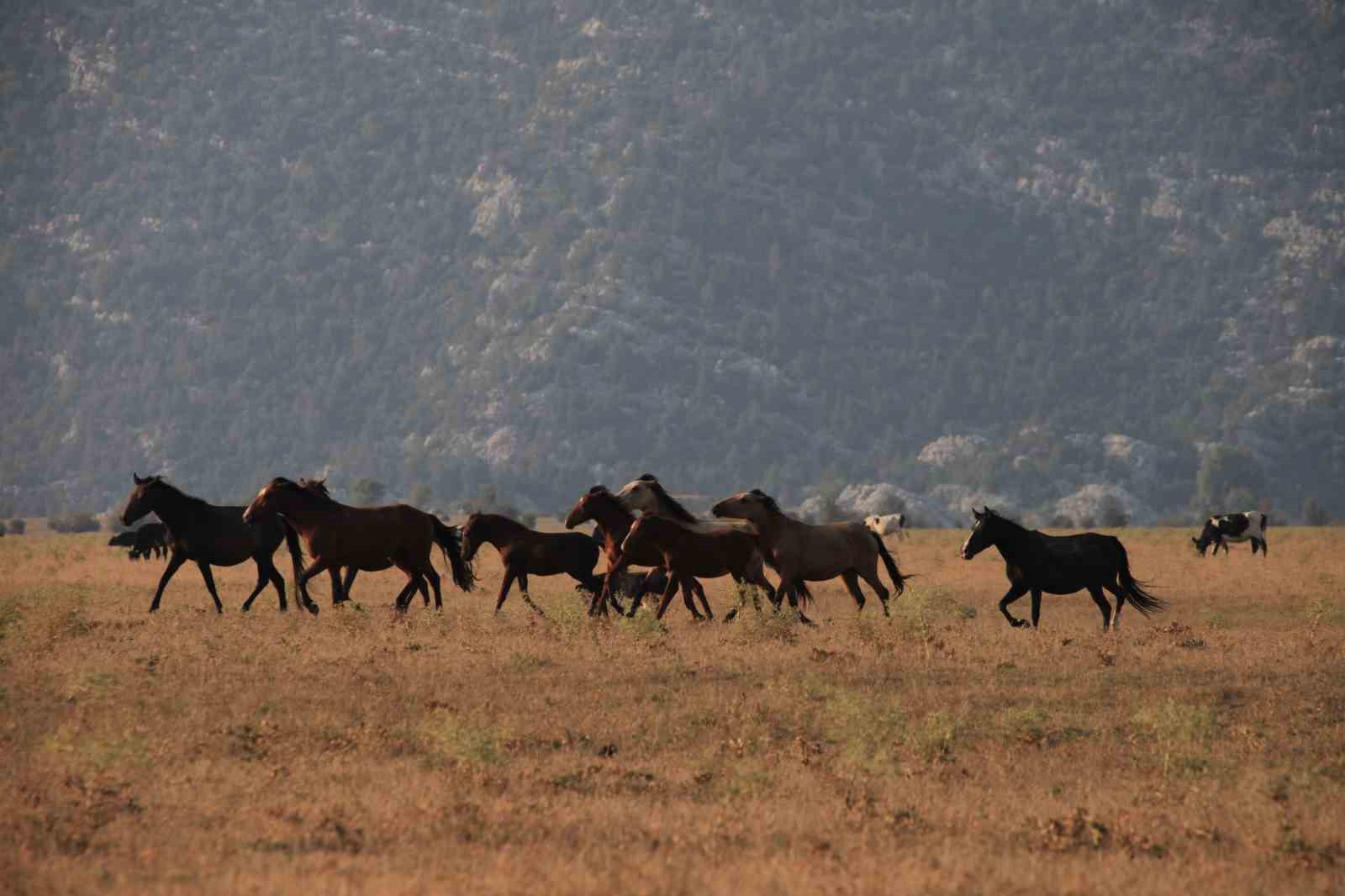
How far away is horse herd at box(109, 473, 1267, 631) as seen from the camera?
25.7 meters

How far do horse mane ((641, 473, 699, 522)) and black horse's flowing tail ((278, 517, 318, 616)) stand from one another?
5.23 metres

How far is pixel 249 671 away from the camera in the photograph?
19.9 metres

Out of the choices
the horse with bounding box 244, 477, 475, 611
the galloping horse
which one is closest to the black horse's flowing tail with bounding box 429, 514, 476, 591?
the horse with bounding box 244, 477, 475, 611

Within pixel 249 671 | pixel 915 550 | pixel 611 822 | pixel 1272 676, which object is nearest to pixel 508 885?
pixel 611 822

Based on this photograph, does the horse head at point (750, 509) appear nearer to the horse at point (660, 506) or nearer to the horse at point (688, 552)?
the horse at point (660, 506)

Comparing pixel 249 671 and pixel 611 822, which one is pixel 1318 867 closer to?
pixel 611 822

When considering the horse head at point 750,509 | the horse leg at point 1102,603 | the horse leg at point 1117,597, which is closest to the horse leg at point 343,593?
the horse head at point 750,509

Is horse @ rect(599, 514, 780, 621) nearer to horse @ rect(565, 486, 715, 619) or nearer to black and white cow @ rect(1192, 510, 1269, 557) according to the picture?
horse @ rect(565, 486, 715, 619)

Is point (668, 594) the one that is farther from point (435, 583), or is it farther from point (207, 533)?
point (207, 533)

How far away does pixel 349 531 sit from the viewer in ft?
85.7

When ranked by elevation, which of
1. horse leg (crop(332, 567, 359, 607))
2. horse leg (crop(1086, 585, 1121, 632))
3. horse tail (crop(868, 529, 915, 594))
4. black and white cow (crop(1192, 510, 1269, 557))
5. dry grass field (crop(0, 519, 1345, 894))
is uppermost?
black and white cow (crop(1192, 510, 1269, 557))

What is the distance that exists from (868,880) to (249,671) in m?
9.63

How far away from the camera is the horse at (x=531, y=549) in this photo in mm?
28703

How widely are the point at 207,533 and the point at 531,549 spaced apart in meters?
4.92
